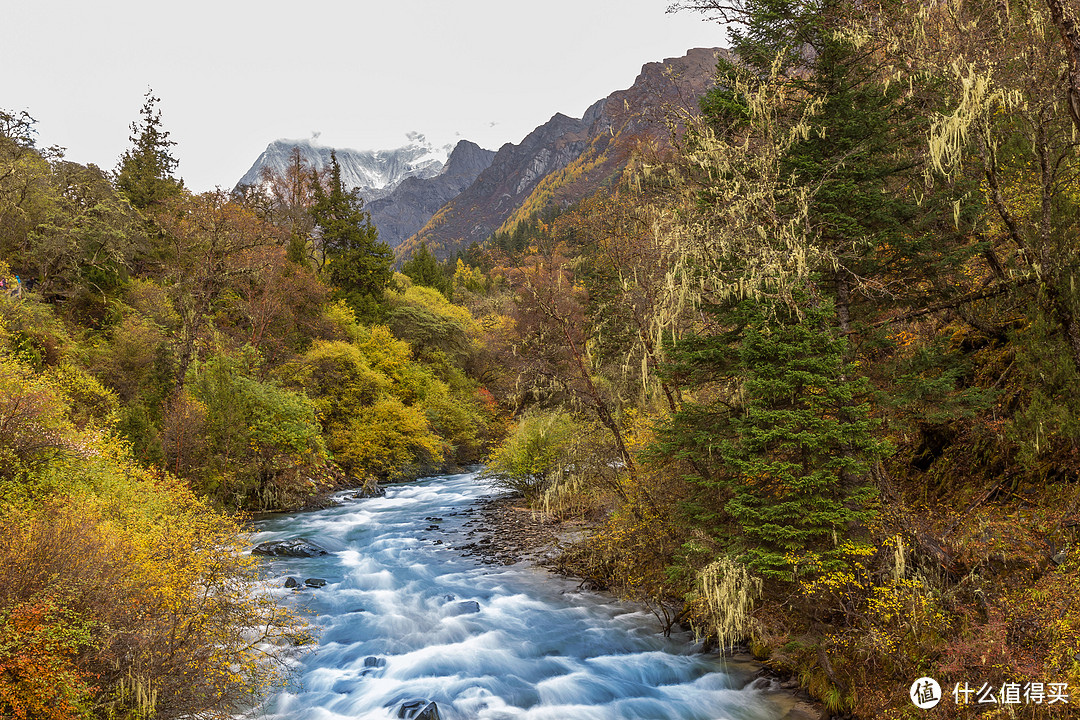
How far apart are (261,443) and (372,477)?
7469mm

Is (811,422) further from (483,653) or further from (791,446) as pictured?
(483,653)

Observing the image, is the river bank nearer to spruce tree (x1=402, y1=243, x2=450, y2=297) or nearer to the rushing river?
the rushing river

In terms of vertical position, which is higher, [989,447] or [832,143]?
[832,143]

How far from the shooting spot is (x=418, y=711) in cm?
794

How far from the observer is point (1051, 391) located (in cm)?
732

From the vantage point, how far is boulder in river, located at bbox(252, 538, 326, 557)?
15.6 meters

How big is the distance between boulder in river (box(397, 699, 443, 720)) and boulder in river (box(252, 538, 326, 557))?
30.0 feet

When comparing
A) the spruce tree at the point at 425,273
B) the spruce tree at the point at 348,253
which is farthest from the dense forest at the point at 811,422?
the spruce tree at the point at 425,273

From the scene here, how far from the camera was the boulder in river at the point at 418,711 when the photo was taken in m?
7.83

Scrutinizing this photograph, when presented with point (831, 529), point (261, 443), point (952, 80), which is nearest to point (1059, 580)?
point (831, 529)

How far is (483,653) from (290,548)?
336 inches

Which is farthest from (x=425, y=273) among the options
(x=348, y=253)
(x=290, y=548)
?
(x=290, y=548)

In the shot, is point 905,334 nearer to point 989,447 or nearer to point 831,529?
point 989,447

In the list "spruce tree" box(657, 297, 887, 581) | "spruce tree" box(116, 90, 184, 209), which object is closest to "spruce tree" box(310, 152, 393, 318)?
"spruce tree" box(116, 90, 184, 209)
